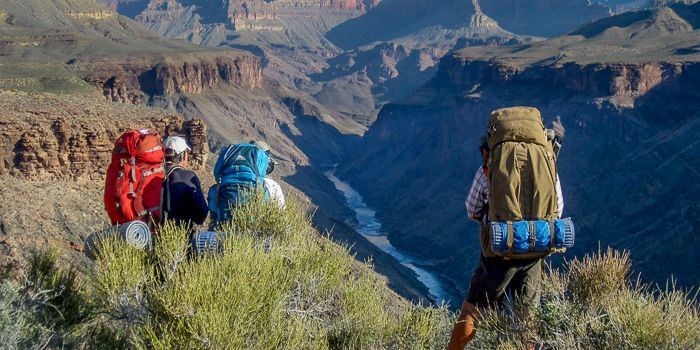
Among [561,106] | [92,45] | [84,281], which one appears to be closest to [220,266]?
[84,281]

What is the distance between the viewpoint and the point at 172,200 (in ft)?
25.3

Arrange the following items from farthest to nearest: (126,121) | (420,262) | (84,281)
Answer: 1. (420,262)
2. (126,121)
3. (84,281)

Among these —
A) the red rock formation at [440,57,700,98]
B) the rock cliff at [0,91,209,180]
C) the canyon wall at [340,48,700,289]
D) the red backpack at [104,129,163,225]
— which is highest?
the red backpack at [104,129,163,225]

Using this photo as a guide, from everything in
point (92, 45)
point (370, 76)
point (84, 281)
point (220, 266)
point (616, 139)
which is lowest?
point (370, 76)

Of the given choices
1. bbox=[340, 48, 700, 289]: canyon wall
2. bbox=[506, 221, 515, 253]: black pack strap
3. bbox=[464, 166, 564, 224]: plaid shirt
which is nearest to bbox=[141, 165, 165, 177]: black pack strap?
bbox=[464, 166, 564, 224]: plaid shirt

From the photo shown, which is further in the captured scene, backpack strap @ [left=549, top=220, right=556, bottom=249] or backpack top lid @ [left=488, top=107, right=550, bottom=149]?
backpack top lid @ [left=488, top=107, right=550, bottom=149]

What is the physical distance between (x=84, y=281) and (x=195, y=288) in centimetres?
256

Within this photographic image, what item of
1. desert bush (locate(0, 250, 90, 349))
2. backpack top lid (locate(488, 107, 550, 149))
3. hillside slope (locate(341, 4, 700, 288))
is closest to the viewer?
desert bush (locate(0, 250, 90, 349))

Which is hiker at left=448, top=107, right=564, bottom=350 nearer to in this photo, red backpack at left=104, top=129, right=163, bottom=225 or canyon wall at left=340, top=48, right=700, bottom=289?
red backpack at left=104, top=129, right=163, bottom=225

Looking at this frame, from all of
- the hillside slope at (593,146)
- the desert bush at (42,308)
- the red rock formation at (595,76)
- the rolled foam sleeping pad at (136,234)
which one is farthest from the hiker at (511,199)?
the red rock formation at (595,76)

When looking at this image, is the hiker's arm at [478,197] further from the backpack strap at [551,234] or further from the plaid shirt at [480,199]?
the backpack strap at [551,234]

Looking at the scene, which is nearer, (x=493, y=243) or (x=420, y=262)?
(x=493, y=243)

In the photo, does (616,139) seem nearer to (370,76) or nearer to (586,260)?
(586,260)

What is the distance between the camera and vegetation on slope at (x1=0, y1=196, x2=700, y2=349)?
579cm
